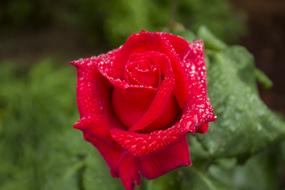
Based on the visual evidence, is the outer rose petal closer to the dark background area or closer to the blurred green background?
the blurred green background

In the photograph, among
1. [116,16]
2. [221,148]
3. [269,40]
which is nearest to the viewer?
[221,148]

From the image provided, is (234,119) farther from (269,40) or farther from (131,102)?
(269,40)

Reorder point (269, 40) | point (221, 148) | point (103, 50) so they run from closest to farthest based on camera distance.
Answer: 1. point (221, 148)
2. point (103, 50)
3. point (269, 40)

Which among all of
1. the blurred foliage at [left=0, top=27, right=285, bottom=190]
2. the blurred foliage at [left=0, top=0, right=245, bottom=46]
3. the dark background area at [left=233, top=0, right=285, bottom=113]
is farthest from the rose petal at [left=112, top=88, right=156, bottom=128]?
the dark background area at [left=233, top=0, right=285, bottom=113]

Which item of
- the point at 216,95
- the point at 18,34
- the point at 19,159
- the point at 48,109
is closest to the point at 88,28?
the point at 18,34

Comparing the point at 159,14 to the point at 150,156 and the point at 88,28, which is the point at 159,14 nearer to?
the point at 88,28

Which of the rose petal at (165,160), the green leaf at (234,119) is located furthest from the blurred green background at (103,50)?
the rose petal at (165,160)

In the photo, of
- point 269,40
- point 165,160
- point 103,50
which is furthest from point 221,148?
point 269,40

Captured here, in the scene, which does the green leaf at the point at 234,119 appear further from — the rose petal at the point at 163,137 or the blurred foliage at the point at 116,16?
the blurred foliage at the point at 116,16
